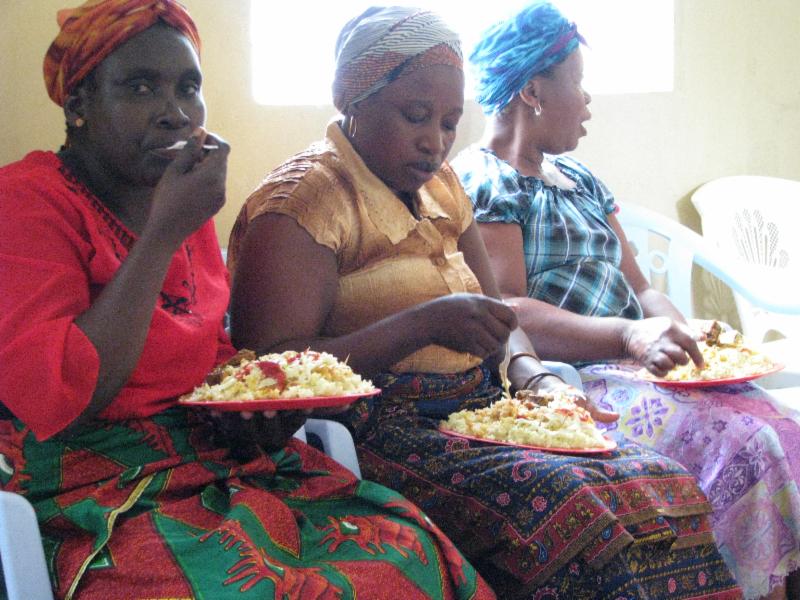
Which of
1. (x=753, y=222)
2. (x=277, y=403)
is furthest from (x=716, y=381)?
(x=753, y=222)

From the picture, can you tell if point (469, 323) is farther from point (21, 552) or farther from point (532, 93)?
point (532, 93)

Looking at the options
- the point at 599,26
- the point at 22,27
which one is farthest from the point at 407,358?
the point at 599,26

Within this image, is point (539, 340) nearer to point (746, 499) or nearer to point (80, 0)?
point (746, 499)

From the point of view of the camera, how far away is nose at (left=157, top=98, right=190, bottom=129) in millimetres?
1596

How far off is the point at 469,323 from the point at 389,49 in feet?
2.01

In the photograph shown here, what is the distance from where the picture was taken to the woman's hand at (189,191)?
1466 millimetres

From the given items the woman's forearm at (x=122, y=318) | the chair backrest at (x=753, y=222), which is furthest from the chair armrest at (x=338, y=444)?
the chair backrest at (x=753, y=222)

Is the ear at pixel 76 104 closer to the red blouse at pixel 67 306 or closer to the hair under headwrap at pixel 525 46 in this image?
the red blouse at pixel 67 306

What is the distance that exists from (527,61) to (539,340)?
0.79 m

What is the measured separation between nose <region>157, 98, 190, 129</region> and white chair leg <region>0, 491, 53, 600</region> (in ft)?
2.10

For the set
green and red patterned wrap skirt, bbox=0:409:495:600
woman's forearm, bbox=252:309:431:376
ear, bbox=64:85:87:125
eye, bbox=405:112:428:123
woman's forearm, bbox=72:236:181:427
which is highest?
ear, bbox=64:85:87:125

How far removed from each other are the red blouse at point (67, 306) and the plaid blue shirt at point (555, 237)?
102 cm

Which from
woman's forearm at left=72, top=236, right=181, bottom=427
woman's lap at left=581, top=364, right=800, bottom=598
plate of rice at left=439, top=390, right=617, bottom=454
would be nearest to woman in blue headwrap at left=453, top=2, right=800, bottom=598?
woman's lap at left=581, top=364, right=800, bottom=598

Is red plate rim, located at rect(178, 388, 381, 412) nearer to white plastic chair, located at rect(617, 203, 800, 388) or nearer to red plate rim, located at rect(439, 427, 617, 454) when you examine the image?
red plate rim, located at rect(439, 427, 617, 454)
